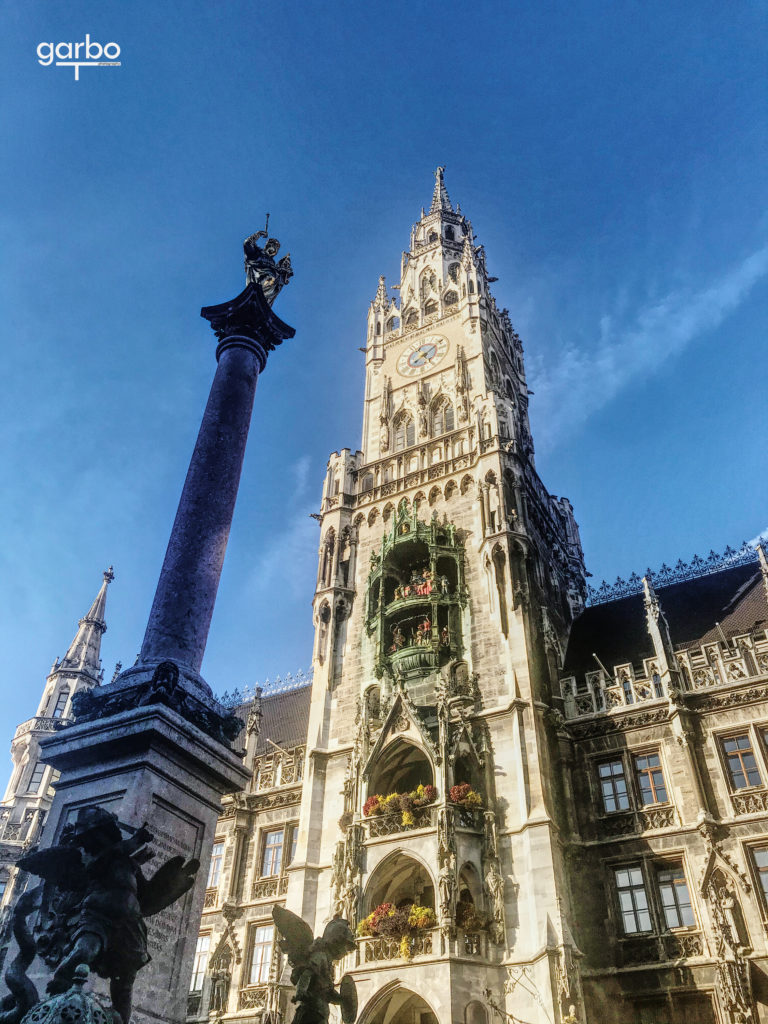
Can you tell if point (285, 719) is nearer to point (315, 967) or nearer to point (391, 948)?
point (391, 948)

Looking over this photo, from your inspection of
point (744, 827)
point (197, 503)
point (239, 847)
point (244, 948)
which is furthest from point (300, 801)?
point (197, 503)

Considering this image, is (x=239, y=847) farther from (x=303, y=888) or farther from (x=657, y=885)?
(x=657, y=885)

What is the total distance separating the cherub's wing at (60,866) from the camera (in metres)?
7.43

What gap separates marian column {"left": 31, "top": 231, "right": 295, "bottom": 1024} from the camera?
337 inches

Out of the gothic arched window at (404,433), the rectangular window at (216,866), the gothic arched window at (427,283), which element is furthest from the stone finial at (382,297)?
the rectangular window at (216,866)

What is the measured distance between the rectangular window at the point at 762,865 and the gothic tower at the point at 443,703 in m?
5.12

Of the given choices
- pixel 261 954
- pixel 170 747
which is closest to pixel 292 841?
pixel 261 954

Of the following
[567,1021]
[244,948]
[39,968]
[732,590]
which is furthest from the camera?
[732,590]

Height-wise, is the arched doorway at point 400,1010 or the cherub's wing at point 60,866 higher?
the arched doorway at point 400,1010

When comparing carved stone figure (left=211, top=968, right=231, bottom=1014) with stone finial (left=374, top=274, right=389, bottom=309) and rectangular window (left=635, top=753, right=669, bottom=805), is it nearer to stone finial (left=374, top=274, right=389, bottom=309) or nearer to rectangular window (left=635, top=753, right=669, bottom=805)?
rectangular window (left=635, top=753, right=669, bottom=805)

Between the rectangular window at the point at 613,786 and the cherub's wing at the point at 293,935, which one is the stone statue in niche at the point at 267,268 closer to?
the cherub's wing at the point at 293,935

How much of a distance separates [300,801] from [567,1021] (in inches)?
504

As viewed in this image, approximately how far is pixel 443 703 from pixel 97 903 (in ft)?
64.1

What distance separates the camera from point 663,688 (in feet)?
83.9
